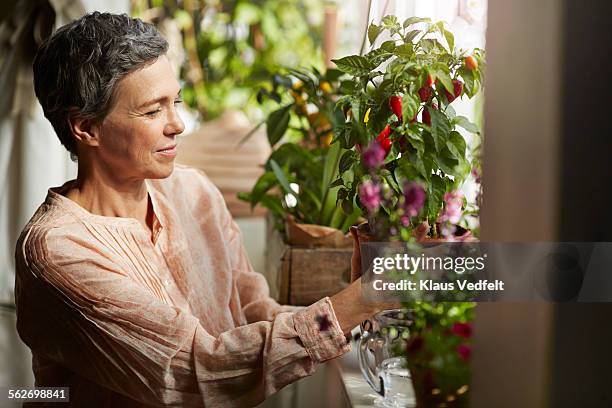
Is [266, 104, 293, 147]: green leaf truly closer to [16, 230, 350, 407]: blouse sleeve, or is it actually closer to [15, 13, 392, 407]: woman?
[15, 13, 392, 407]: woman

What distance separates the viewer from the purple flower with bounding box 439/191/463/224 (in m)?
1.01

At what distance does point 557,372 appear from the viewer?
2.58 ft

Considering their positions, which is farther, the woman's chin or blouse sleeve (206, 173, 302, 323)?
blouse sleeve (206, 173, 302, 323)

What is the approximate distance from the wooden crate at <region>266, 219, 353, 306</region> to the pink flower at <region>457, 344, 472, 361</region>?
0.70 meters

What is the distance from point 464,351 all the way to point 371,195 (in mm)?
225

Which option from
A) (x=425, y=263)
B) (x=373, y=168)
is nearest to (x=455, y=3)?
(x=373, y=168)

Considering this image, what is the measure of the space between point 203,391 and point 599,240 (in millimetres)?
501

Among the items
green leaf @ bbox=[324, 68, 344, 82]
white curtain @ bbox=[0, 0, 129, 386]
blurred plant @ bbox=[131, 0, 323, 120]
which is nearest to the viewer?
green leaf @ bbox=[324, 68, 344, 82]

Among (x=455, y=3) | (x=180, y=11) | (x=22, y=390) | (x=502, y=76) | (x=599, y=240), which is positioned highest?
(x=180, y=11)

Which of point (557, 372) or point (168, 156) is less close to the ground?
point (168, 156)

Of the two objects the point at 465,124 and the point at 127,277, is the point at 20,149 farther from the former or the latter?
the point at 465,124

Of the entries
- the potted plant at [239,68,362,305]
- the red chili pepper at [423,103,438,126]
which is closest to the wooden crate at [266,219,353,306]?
the potted plant at [239,68,362,305]

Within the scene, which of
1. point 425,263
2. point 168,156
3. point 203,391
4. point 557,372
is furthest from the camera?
point 168,156

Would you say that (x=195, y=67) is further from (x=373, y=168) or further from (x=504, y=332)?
(x=504, y=332)
